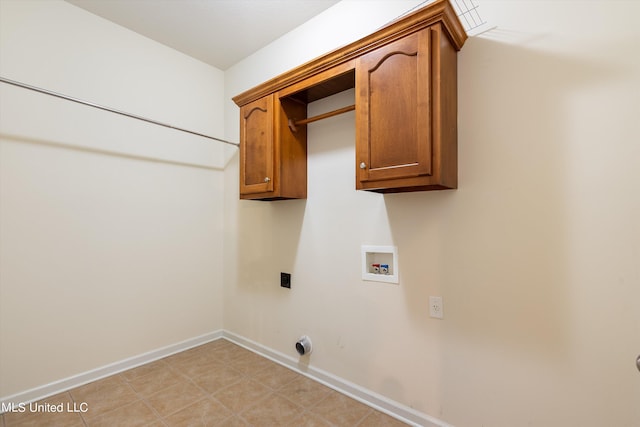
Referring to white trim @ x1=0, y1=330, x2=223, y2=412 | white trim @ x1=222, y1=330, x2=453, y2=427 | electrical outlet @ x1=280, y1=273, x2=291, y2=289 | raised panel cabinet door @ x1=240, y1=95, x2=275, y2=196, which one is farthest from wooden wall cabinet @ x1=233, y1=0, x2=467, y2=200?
white trim @ x1=0, y1=330, x2=223, y2=412

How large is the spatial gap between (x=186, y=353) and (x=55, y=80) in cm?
220

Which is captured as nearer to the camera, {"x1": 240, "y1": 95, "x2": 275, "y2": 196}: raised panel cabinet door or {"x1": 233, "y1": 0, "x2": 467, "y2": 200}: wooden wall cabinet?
{"x1": 233, "y1": 0, "x2": 467, "y2": 200}: wooden wall cabinet

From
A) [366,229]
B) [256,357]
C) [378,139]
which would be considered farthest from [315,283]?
[378,139]

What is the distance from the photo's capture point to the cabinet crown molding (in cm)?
127

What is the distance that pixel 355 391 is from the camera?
183 cm

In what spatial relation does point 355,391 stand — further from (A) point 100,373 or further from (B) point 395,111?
(A) point 100,373

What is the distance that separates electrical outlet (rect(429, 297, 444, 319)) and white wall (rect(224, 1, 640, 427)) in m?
0.03

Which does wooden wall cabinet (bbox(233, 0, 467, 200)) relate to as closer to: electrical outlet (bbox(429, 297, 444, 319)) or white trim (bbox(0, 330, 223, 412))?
electrical outlet (bbox(429, 297, 444, 319))

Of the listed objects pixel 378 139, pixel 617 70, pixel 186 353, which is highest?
pixel 617 70

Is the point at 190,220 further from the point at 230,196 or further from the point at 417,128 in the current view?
the point at 417,128

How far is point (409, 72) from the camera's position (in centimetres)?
136

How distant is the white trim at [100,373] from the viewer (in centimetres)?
179

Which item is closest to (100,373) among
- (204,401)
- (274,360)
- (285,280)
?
(204,401)

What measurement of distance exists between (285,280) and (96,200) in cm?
146
